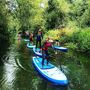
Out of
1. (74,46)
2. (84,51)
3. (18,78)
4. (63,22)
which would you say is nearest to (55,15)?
(63,22)

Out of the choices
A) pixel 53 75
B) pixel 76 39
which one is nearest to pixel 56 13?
pixel 76 39

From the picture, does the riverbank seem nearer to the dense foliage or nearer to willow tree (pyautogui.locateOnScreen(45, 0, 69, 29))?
the dense foliage

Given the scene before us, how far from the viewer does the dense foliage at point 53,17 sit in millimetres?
16953

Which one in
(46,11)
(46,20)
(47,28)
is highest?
(46,11)

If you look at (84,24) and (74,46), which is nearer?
(74,46)

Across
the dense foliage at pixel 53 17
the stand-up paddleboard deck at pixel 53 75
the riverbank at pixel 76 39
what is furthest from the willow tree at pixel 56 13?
the stand-up paddleboard deck at pixel 53 75

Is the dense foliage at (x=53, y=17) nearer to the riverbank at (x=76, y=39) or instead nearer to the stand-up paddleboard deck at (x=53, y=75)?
the riverbank at (x=76, y=39)

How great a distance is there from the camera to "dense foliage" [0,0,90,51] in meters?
17.0

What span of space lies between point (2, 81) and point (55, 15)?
1949 centimetres

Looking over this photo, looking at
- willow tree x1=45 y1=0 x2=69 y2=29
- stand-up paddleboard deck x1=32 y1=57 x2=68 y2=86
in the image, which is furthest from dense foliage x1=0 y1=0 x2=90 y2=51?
stand-up paddleboard deck x1=32 y1=57 x2=68 y2=86

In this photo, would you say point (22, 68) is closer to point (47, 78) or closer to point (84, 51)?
point (47, 78)

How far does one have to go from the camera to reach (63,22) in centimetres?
2427

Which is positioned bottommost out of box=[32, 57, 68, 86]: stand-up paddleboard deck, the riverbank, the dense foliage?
box=[32, 57, 68, 86]: stand-up paddleboard deck

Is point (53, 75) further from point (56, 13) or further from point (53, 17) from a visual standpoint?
point (56, 13)
